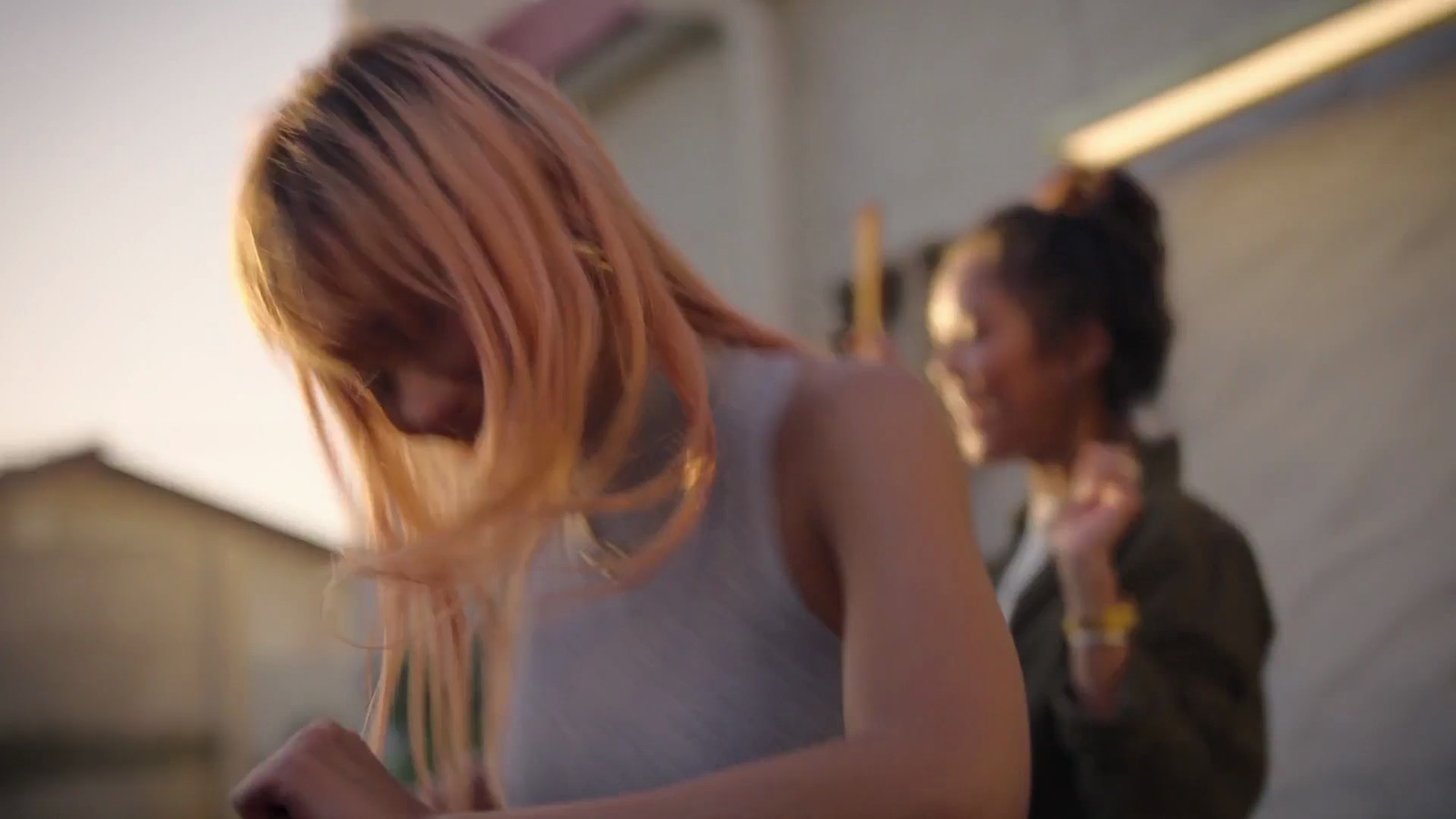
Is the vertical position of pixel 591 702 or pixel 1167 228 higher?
pixel 591 702


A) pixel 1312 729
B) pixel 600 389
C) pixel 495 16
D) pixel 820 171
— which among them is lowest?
pixel 1312 729

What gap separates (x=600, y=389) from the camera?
1.83ft

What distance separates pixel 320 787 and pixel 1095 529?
0.71 meters

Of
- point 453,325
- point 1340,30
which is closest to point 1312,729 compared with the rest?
point 1340,30

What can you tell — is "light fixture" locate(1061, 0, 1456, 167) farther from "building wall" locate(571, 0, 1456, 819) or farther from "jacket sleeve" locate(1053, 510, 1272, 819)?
"jacket sleeve" locate(1053, 510, 1272, 819)

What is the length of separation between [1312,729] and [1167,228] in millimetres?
851

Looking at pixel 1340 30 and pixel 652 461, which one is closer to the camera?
pixel 652 461

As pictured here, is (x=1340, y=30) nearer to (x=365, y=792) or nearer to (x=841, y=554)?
(x=841, y=554)

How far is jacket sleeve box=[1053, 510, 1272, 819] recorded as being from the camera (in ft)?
3.12

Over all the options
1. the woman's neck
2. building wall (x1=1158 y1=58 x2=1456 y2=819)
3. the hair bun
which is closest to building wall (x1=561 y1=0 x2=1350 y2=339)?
building wall (x1=1158 y1=58 x2=1456 y2=819)

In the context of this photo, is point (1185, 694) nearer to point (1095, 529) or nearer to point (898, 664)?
point (1095, 529)

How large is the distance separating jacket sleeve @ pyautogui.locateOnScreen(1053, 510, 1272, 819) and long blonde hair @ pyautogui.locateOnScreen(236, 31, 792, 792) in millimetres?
568

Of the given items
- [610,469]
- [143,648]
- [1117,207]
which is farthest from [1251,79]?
[143,648]

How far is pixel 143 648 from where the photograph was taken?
4664 mm
